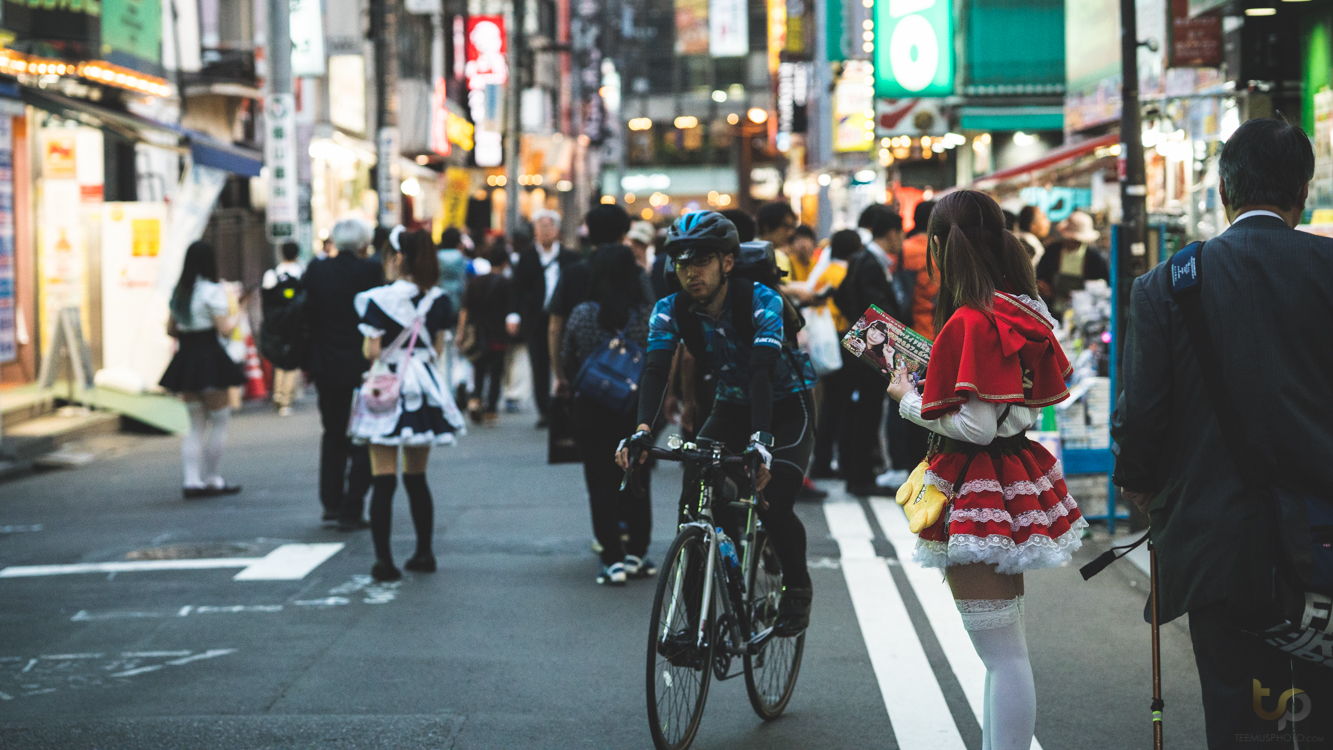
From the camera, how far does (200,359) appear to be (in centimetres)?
1121

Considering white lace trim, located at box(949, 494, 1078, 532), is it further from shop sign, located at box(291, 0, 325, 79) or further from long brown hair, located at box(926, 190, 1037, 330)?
shop sign, located at box(291, 0, 325, 79)

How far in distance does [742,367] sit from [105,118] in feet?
33.7

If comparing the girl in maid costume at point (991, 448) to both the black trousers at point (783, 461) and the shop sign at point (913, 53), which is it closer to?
the black trousers at point (783, 461)

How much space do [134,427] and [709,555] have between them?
12507 mm

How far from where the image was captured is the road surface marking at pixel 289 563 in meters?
8.38

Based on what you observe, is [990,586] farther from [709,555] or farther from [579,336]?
[579,336]

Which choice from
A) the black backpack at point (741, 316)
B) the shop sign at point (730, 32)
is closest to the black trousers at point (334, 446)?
the black backpack at point (741, 316)

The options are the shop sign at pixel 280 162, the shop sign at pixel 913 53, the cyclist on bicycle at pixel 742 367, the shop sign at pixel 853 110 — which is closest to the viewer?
the cyclist on bicycle at pixel 742 367

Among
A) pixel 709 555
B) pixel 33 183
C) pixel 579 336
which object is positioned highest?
pixel 33 183

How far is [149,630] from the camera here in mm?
7164

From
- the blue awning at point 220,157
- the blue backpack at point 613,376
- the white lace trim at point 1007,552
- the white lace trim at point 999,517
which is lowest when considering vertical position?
the white lace trim at point 1007,552

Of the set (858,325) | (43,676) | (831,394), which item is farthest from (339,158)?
(858,325)

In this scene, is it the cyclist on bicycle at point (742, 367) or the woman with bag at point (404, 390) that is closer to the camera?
the cyclist on bicycle at point (742, 367)

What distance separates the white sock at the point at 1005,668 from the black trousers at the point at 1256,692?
0.68 meters
